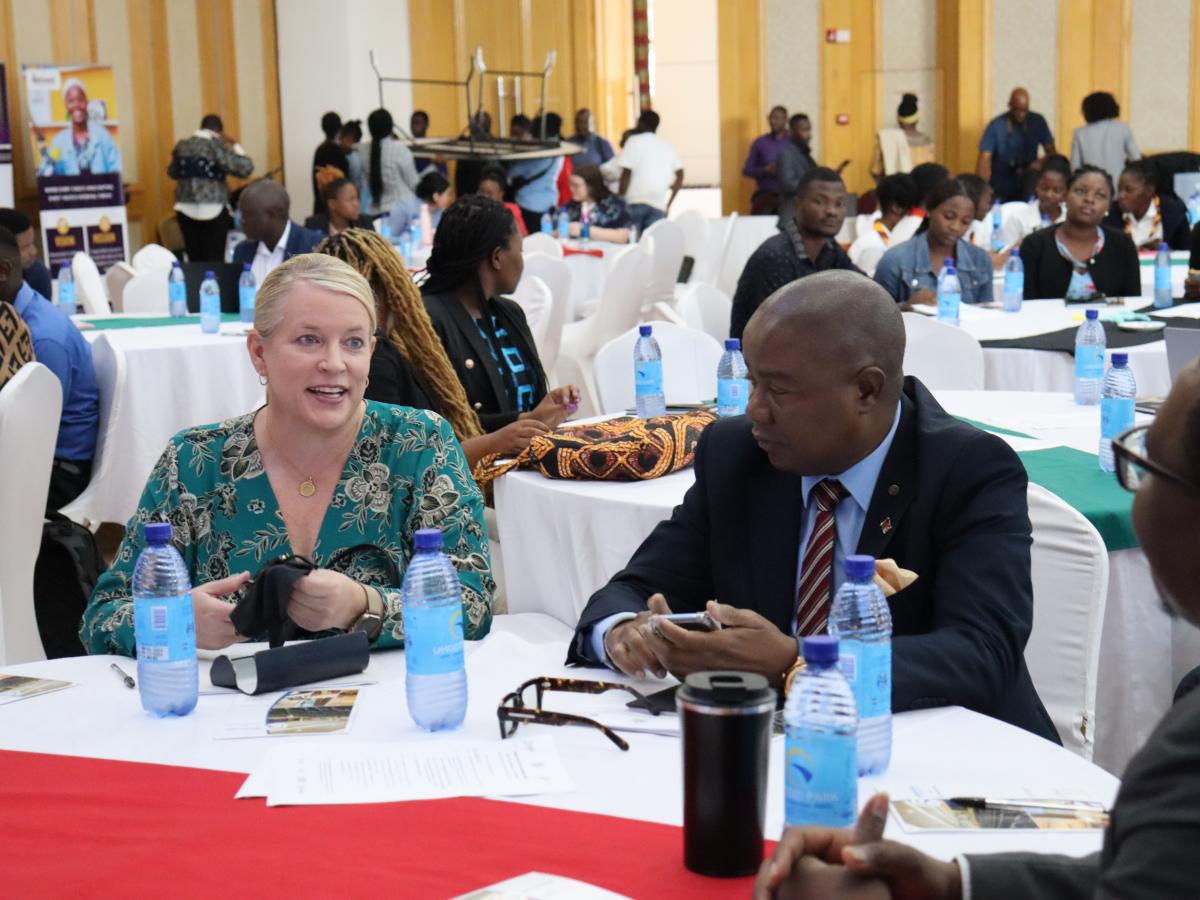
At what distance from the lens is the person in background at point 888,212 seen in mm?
9531

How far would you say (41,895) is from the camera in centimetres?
146

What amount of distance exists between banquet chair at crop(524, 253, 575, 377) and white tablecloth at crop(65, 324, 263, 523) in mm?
1345

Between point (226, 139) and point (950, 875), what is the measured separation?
1376 cm

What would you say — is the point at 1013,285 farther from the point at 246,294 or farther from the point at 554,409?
the point at 246,294

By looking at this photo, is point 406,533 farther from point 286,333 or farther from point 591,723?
point 591,723

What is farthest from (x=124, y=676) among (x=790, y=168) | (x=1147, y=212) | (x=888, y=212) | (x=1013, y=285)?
(x=790, y=168)

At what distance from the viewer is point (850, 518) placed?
2.19 metres

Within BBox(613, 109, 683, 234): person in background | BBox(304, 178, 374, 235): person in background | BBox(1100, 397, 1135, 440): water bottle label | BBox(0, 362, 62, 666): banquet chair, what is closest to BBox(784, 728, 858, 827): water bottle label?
BBox(1100, 397, 1135, 440): water bottle label

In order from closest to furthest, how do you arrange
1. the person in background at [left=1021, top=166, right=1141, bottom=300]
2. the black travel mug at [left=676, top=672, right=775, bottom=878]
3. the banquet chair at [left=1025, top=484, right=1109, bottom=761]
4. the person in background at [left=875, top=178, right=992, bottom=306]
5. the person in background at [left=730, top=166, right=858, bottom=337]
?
the black travel mug at [left=676, top=672, right=775, bottom=878], the banquet chair at [left=1025, top=484, right=1109, bottom=761], the person in background at [left=730, top=166, right=858, bottom=337], the person in background at [left=875, top=178, right=992, bottom=306], the person in background at [left=1021, top=166, right=1141, bottom=300]

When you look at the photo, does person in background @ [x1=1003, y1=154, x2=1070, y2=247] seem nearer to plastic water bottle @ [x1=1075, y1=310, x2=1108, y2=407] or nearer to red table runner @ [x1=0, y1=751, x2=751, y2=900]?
plastic water bottle @ [x1=1075, y1=310, x2=1108, y2=407]

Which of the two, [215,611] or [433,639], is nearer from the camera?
[433,639]

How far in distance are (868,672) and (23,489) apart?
2423 mm

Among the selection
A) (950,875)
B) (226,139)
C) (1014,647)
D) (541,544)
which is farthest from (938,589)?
(226,139)

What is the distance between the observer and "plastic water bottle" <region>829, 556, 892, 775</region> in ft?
5.41
